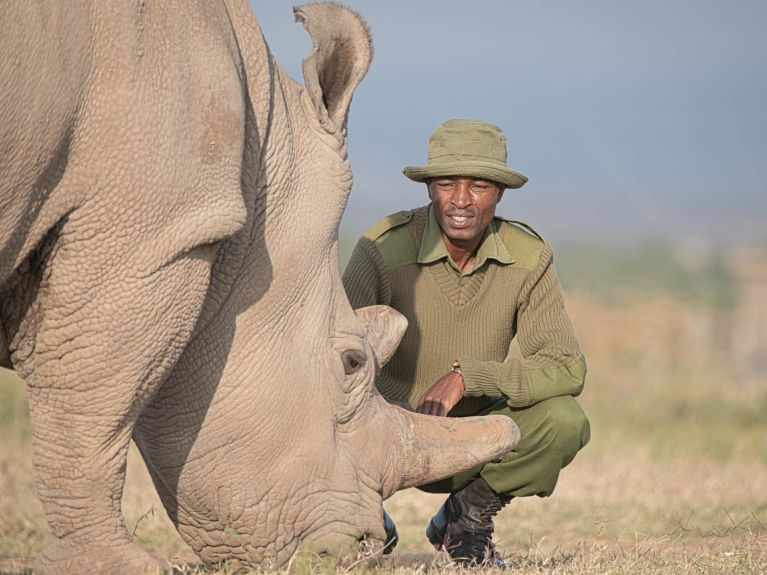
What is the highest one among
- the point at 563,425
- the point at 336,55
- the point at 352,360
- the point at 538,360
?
the point at 336,55

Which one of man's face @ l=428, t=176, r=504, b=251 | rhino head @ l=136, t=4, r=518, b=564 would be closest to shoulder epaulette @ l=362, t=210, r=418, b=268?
man's face @ l=428, t=176, r=504, b=251

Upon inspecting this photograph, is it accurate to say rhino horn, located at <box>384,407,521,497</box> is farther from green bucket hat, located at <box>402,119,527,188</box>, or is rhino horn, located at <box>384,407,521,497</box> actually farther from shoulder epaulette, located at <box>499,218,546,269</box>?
green bucket hat, located at <box>402,119,527,188</box>

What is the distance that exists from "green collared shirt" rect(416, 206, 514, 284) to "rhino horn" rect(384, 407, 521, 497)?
94cm

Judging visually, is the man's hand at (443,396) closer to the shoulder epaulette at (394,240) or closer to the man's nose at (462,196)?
the shoulder epaulette at (394,240)

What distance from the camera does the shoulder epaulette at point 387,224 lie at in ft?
18.5

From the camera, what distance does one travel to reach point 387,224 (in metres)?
5.69

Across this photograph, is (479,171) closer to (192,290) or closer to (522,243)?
(522,243)

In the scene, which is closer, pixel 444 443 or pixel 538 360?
pixel 444 443

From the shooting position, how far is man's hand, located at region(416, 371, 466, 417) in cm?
523

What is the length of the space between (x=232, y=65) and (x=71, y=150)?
0.55m

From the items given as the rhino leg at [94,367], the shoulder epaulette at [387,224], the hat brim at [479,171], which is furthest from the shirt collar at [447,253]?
the rhino leg at [94,367]

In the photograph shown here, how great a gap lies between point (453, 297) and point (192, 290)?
1.93 m

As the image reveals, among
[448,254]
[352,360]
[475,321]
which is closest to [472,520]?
[475,321]

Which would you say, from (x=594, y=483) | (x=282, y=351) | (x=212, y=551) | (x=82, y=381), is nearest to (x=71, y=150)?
(x=82, y=381)
